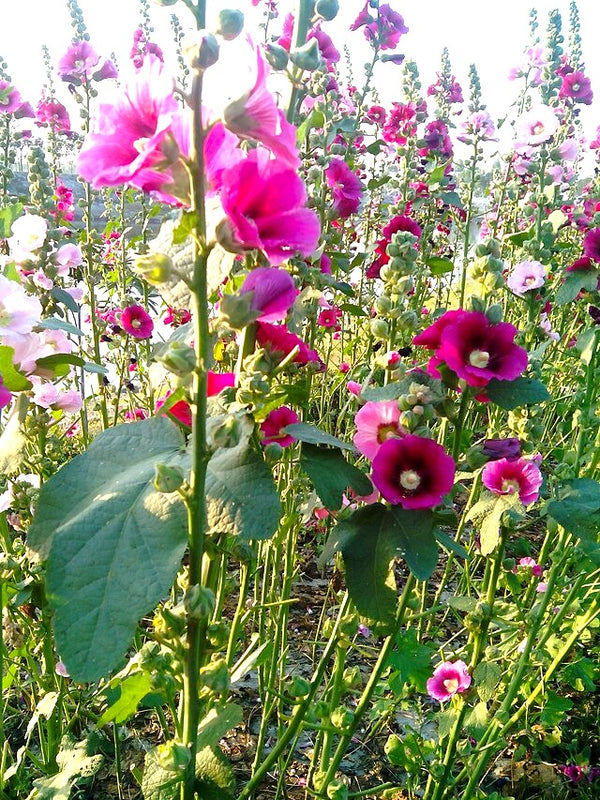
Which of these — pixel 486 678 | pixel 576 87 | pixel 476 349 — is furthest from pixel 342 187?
pixel 576 87

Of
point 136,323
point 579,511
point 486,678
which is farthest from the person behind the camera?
point 136,323

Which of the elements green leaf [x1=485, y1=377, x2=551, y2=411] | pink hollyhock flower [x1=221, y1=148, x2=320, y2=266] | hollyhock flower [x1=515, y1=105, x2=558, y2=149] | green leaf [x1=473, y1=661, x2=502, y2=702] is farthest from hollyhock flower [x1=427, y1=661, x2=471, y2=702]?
hollyhock flower [x1=515, y1=105, x2=558, y2=149]

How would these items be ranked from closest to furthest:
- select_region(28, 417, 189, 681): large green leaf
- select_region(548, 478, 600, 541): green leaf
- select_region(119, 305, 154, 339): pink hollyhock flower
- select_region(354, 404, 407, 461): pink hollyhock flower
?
select_region(28, 417, 189, 681): large green leaf < select_region(354, 404, 407, 461): pink hollyhock flower < select_region(548, 478, 600, 541): green leaf < select_region(119, 305, 154, 339): pink hollyhock flower

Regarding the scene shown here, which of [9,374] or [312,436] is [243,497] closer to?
[312,436]

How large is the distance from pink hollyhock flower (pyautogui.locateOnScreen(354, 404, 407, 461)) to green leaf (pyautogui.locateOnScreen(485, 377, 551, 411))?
0.52 feet

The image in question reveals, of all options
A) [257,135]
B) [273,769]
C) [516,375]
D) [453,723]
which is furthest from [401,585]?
[257,135]

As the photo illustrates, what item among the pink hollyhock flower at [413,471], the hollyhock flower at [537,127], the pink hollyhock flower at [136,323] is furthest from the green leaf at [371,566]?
the hollyhock flower at [537,127]

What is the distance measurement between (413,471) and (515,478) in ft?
1.34

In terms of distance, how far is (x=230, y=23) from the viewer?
2.33 ft

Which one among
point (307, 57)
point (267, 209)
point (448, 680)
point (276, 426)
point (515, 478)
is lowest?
point (448, 680)

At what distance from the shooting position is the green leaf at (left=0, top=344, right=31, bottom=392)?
86 cm

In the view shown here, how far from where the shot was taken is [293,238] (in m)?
0.77

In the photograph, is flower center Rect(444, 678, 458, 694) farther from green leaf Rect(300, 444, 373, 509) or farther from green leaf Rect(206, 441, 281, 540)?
green leaf Rect(206, 441, 281, 540)

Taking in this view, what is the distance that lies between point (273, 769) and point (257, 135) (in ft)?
6.32
